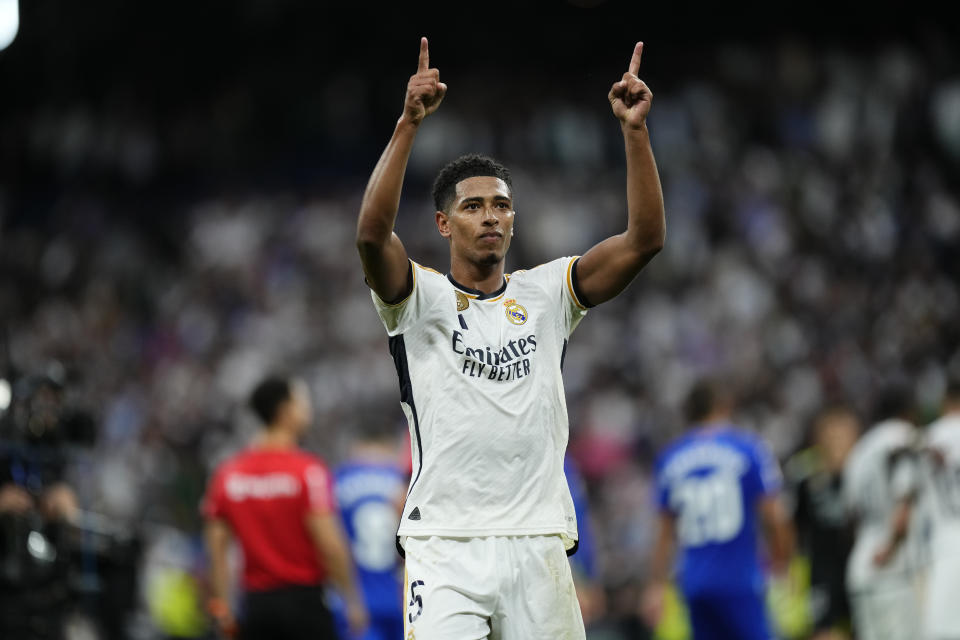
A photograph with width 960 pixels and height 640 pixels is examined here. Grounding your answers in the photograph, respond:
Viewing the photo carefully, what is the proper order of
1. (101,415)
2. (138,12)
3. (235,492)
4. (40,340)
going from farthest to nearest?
(138,12) → (40,340) → (101,415) → (235,492)

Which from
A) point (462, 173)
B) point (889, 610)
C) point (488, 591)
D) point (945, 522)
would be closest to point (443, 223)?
point (462, 173)

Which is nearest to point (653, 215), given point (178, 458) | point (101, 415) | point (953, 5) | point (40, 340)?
point (178, 458)

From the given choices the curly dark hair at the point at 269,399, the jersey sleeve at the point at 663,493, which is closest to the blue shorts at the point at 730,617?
the jersey sleeve at the point at 663,493

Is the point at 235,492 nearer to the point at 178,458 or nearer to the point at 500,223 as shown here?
the point at 500,223

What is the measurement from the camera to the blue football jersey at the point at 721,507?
8.20 meters

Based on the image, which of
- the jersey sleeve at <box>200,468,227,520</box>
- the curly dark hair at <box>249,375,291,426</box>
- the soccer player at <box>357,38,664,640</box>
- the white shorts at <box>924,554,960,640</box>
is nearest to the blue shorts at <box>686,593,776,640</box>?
the white shorts at <box>924,554,960,640</box>

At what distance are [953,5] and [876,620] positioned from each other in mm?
15943

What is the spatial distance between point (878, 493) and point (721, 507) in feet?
4.58

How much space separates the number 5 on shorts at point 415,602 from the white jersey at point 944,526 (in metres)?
4.97

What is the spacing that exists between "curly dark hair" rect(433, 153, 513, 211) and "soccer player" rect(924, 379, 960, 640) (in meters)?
4.64

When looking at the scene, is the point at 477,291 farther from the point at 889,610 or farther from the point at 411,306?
the point at 889,610

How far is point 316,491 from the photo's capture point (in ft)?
24.4

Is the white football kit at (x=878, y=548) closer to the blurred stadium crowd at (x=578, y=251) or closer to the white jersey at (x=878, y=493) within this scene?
the white jersey at (x=878, y=493)

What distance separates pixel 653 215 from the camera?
15.0 feet
